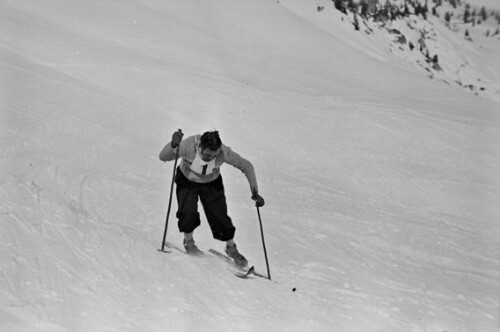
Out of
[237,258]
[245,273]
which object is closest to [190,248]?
[237,258]

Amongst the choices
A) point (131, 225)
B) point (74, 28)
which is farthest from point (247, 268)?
point (74, 28)

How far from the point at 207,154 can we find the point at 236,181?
5.07 meters

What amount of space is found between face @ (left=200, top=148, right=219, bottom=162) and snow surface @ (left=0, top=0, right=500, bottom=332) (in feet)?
3.42

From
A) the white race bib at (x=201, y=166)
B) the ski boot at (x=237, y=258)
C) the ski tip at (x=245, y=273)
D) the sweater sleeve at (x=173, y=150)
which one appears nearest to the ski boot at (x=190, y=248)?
the ski boot at (x=237, y=258)

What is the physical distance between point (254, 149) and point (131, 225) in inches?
231

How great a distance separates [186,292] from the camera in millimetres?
5727

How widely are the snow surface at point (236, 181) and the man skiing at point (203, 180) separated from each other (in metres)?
0.44

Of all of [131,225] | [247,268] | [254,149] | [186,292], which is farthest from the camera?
[254,149]

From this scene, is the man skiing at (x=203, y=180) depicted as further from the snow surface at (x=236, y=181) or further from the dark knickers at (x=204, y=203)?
the snow surface at (x=236, y=181)

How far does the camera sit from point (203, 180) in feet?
22.9

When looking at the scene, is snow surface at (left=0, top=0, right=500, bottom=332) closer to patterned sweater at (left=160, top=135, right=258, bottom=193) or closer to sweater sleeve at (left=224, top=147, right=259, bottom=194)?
patterned sweater at (left=160, top=135, right=258, bottom=193)

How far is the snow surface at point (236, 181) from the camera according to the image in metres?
5.59

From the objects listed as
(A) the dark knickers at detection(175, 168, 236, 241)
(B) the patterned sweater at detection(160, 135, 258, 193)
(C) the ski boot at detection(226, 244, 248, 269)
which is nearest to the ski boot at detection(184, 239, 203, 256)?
(A) the dark knickers at detection(175, 168, 236, 241)

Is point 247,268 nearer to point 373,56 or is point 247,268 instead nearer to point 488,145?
point 488,145
